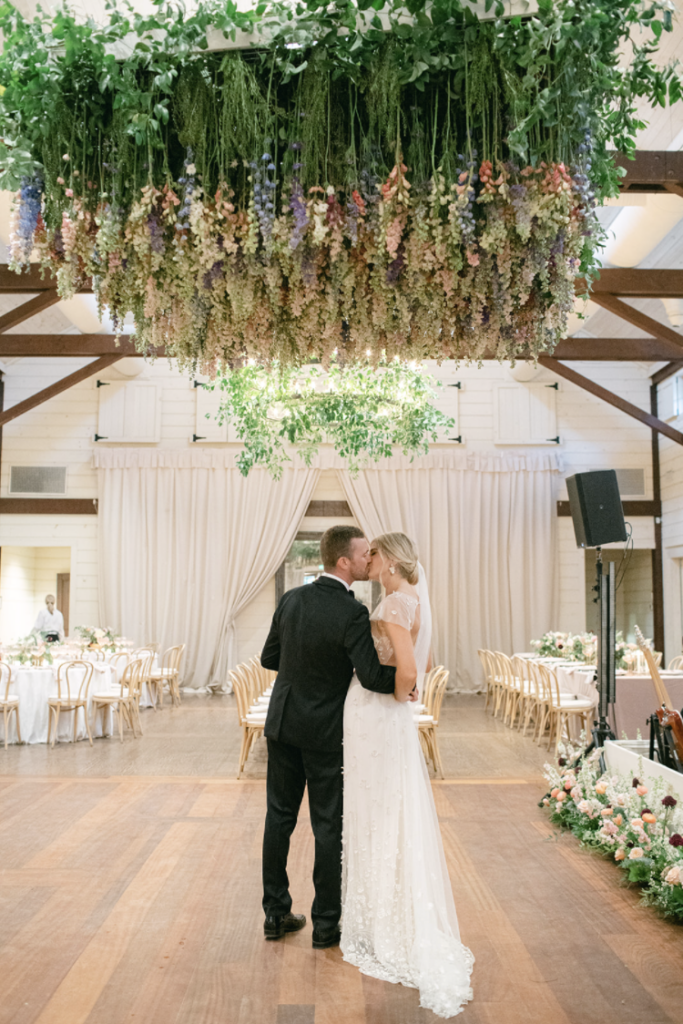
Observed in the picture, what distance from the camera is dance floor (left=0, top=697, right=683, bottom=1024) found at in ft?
9.75

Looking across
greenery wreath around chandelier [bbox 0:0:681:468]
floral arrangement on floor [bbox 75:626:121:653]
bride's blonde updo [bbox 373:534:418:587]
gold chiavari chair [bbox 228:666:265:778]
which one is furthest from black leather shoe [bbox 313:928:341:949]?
floral arrangement on floor [bbox 75:626:121:653]

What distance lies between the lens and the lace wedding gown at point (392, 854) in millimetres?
3102

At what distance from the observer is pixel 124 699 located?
9305 mm

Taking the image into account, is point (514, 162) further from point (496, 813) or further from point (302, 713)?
point (496, 813)

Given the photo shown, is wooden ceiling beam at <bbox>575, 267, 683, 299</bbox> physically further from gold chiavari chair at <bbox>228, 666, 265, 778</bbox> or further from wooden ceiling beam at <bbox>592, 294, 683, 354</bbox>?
gold chiavari chair at <bbox>228, 666, 265, 778</bbox>

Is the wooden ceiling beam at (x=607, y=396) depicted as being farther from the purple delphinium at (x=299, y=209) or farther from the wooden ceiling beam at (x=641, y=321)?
the purple delphinium at (x=299, y=209)

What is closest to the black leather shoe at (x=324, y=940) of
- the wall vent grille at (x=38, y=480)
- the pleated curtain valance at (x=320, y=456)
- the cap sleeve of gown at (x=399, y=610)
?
the cap sleeve of gown at (x=399, y=610)

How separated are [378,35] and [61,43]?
930 millimetres

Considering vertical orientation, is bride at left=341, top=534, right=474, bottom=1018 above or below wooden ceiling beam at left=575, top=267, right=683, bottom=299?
below

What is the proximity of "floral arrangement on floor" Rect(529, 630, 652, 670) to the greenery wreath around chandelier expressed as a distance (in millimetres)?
6780

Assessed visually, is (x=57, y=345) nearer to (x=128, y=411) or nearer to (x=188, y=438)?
(x=128, y=411)

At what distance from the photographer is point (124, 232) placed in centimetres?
270

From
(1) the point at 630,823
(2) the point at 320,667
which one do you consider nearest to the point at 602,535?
(1) the point at 630,823

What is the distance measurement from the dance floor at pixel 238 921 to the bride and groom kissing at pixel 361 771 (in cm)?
15
